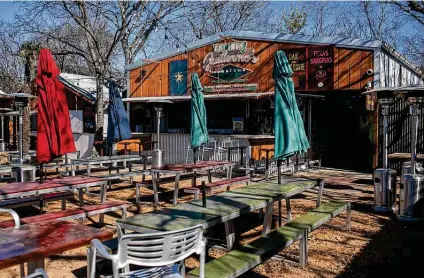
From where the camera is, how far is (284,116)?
20.8 feet

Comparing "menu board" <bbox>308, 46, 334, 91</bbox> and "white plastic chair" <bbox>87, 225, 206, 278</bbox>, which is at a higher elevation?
"menu board" <bbox>308, 46, 334, 91</bbox>

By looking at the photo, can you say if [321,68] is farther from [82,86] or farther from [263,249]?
[82,86]

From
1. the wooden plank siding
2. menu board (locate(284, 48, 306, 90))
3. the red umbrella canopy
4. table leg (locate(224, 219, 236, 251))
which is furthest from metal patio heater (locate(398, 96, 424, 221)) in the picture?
menu board (locate(284, 48, 306, 90))

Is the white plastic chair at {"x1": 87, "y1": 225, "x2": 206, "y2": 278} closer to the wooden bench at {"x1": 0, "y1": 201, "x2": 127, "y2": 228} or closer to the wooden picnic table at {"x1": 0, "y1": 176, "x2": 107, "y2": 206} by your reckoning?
the wooden bench at {"x1": 0, "y1": 201, "x2": 127, "y2": 228}

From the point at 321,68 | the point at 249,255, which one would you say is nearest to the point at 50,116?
the point at 249,255

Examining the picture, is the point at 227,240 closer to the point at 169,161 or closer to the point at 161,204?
the point at 161,204

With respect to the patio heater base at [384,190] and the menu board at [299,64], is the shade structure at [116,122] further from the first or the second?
the menu board at [299,64]

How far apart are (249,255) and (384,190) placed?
4913 millimetres

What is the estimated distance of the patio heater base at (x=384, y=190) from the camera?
317 inches

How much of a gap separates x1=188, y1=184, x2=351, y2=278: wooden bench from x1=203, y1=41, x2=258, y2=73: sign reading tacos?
11.5 meters

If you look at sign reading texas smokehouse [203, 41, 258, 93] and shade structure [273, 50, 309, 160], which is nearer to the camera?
shade structure [273, 50, 309, 160]

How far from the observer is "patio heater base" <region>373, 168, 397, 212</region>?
8063mm

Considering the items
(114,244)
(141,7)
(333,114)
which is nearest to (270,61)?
(333,114)

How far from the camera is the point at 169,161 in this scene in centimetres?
1628
